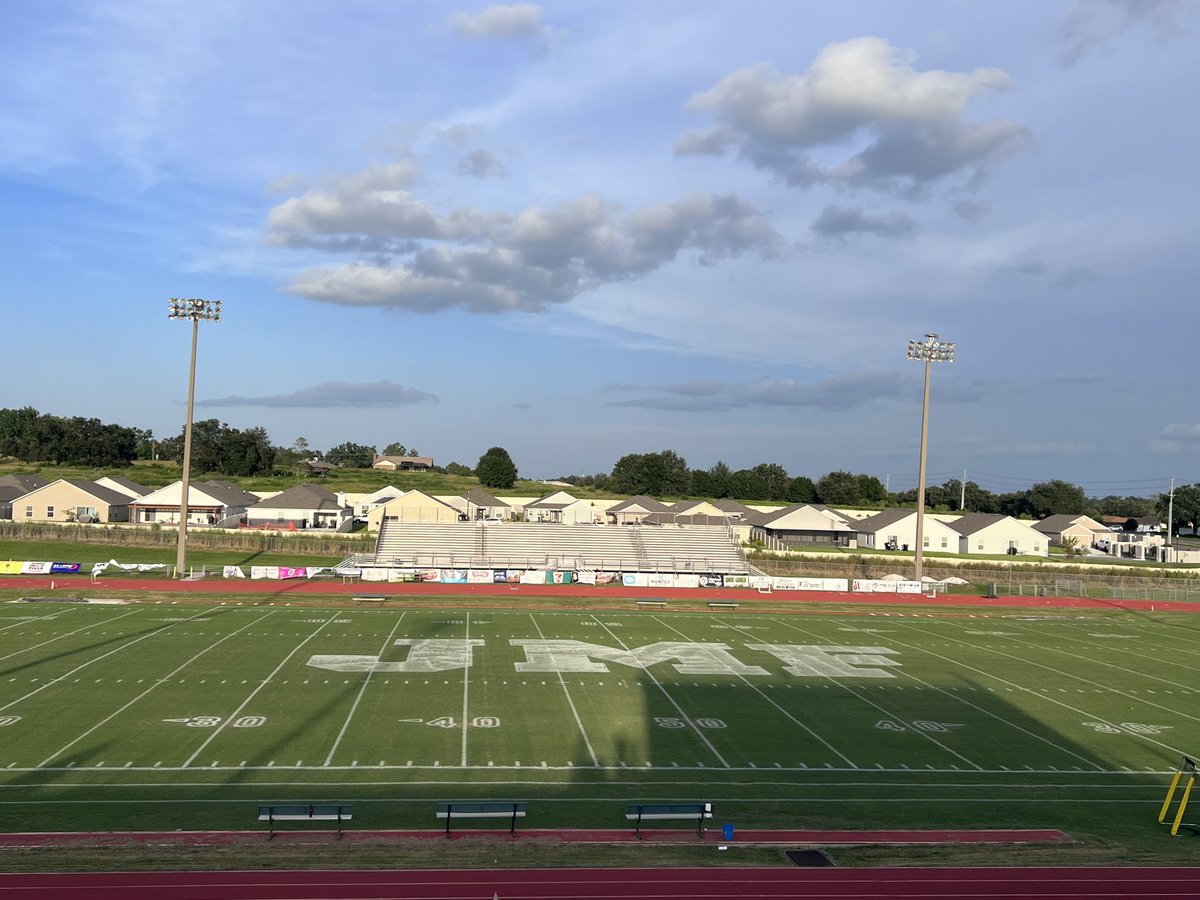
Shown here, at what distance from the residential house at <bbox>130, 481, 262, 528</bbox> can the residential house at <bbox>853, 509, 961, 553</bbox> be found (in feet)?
215

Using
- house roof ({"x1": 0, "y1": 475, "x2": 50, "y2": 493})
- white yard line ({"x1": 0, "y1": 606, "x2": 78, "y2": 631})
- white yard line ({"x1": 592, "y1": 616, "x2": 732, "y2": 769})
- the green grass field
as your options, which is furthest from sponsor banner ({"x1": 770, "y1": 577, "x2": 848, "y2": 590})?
house roof ({"x1": 0, "y1": 475, "x2": 50, "y2": 493})

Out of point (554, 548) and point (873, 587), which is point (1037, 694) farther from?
point (554, 548)

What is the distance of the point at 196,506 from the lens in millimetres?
95125

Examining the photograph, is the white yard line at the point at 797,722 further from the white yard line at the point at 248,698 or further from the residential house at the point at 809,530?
the residential house at the point at 809,530

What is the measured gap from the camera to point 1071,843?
19.8 meters

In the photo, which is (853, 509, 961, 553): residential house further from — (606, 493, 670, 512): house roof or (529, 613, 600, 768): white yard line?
(529, 613, 600, 768): white yard line

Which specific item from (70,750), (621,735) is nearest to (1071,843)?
(621,735)

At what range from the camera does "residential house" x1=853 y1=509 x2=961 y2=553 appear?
9819cm

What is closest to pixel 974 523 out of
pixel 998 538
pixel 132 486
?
pixel 998 538

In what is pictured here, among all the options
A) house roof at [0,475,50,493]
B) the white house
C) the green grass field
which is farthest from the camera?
house roof at [0,475,50,493]

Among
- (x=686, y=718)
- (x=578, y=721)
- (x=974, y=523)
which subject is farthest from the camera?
(x=974, y=523)

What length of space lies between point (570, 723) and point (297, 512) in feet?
243

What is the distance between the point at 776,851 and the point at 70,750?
59.0 feet

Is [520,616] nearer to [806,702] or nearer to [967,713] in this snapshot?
[806,702]
